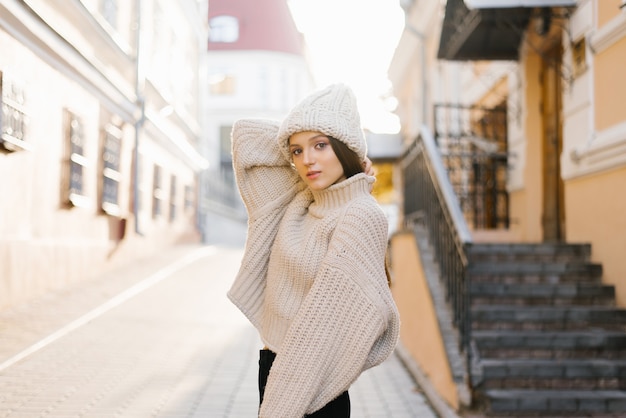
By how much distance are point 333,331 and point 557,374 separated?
341 centimetres

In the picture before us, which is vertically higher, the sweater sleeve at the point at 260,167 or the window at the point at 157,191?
the window at the point at 157,191

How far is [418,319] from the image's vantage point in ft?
21.0

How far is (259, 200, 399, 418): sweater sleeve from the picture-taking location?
1843mm

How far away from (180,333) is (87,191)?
2858 mm

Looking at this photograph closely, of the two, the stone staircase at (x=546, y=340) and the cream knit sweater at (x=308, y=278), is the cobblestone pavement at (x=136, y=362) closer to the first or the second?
the stone staircase at (x=546, y=340)

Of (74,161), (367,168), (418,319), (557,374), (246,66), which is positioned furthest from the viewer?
(246,66)

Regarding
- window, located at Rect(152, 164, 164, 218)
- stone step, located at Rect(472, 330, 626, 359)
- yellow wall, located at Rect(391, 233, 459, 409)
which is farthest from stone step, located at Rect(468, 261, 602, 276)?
window, located at Rect(152, 164, 164, 218)

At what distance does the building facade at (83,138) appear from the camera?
6.39 meters

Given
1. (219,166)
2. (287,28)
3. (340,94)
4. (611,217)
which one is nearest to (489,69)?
(611,217)

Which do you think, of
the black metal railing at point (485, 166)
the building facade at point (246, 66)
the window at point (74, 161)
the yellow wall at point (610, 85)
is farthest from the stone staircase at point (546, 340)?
the building facade at point (246, 66)

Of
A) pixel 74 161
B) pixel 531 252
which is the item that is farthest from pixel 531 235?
pixel 74 161

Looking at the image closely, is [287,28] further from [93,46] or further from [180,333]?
[180,333]

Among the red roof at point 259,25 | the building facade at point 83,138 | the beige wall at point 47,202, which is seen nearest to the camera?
the beige wall at point 47,202

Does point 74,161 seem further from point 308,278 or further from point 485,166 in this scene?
point 308,278
